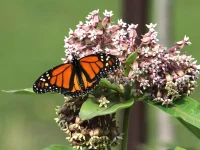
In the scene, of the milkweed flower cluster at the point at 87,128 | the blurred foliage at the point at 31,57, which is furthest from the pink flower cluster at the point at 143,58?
the blurred foliage at the point at 31,57

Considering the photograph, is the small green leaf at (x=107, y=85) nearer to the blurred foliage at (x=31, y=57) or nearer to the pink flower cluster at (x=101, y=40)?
the pink flower cluster at (x=101, y=40)

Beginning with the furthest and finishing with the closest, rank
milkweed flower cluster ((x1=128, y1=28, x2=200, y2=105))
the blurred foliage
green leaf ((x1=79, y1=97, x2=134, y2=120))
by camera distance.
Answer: the blurred foliage → milkweed flower cluster ((x1=128, y1=28, x2=200, y2=105)) → green leaf ((x1=79, y1=97, x2=134, y2=120))

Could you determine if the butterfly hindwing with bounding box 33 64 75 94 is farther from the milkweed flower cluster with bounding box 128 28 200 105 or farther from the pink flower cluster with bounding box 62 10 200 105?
the milkweed flower cluster with bounding box 128 28 200 105

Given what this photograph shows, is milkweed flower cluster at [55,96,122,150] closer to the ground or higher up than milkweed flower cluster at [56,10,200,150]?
closer to the ground

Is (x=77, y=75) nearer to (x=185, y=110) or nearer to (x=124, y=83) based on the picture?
(x=124, y=83)

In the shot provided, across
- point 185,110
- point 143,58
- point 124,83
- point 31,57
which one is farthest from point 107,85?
point 31,57

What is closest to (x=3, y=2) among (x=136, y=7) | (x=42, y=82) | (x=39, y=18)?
(x=39, y=18)

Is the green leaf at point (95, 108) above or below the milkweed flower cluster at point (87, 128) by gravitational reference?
above

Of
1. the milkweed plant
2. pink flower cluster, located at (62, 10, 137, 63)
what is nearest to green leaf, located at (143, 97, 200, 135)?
the milkweed plant
